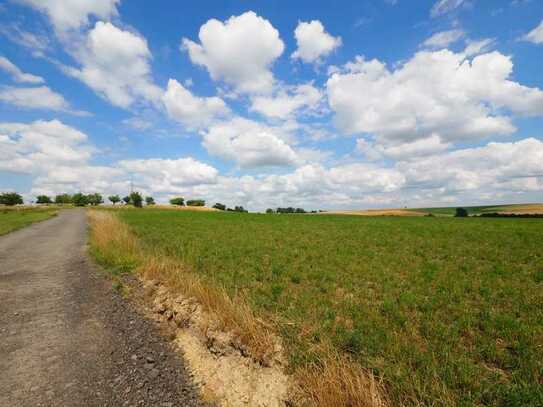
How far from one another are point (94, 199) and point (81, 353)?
220 metres

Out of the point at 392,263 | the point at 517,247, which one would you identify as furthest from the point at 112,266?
the point at 517,247

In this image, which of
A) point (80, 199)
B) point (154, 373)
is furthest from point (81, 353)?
point (80, 199)

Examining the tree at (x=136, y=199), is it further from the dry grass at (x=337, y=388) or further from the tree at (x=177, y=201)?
the dry grass at (x=337, y=388)

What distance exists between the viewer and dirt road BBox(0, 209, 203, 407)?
3891 mm

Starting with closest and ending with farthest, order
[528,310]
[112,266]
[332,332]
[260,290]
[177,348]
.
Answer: [177,348] → [332,332] → [528,310] → [260,290] → [112,266]

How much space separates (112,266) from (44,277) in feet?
7.05

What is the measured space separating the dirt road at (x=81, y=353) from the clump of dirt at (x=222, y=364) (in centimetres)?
31

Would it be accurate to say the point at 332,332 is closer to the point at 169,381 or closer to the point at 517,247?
the point at 169,381

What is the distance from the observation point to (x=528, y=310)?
721 cm

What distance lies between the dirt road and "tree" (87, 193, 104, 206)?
209207mm

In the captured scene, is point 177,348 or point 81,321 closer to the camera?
point 177,348

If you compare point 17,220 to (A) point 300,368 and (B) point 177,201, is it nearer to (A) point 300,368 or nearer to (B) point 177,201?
(A) point 300,368

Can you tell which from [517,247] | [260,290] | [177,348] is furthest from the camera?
[517,247]

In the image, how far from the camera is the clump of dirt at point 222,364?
4059 millimetres
